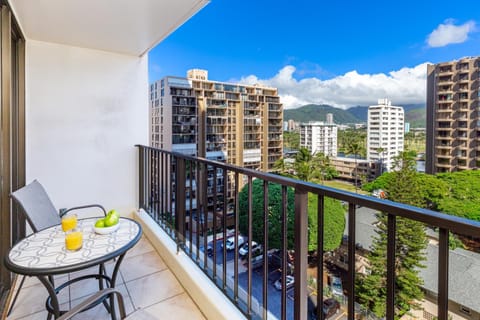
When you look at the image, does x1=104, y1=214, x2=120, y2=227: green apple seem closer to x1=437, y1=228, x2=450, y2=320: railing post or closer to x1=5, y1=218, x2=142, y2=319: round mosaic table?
x1=5, y1=218, x2=142, y2=319: round mosaic table

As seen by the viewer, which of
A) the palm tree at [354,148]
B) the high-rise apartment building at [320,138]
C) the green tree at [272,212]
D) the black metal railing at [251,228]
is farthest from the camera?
the high-rise apartment building at [320,138]

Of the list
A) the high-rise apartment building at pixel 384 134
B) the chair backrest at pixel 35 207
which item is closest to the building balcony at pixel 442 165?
the high-rise apartment building at pixel 384 134

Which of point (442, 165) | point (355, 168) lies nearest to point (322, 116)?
point (355, 168)

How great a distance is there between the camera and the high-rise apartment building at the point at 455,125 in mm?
12562

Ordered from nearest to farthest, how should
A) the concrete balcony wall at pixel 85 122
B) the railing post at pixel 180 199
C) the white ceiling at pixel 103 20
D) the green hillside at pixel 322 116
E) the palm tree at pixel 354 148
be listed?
the white ceiling at pixel 103 20
the railing post at pixel 180 199
the concrete balcony wall at pixel 85 122
the palm tree at pixel 354 148
the green hillside at pixel 322 116

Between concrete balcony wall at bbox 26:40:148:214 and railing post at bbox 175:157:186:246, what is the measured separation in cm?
145

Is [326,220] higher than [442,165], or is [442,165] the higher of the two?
[326,220]

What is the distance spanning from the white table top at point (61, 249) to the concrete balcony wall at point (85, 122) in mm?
1739

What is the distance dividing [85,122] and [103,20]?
4.41 feet

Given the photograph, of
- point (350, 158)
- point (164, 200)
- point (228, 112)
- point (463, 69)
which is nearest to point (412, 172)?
point (350, 158)

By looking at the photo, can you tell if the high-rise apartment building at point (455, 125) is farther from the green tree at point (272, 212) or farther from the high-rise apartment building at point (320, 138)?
the green tree at point (272, 212)

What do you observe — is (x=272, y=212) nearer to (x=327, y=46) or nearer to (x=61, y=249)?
(x=61, y=249)

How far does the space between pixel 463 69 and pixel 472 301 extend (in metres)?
17.6

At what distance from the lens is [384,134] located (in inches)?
515
